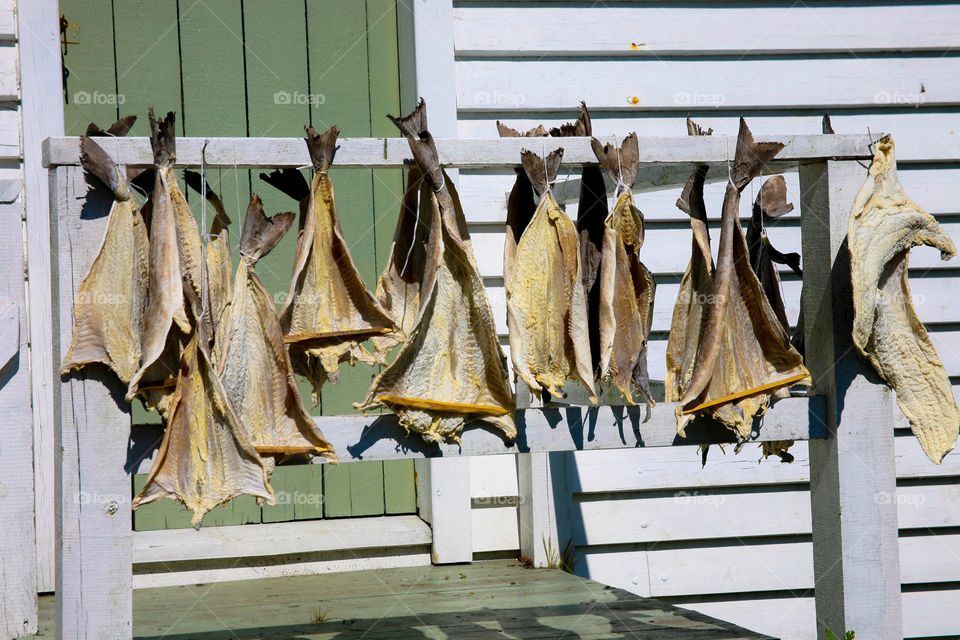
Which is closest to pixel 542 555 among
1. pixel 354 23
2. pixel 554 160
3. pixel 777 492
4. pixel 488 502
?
pixel 488 502

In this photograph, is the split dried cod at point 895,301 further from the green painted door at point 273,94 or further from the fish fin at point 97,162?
the green painted door at point 273,94

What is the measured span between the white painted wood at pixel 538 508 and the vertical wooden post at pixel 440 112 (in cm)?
25

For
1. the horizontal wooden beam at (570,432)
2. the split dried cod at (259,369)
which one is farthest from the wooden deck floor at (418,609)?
the split dried cod at (259,369)

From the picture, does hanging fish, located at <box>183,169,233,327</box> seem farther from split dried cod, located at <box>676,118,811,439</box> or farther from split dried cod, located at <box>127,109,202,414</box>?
split dried cod, located at <box>676,118,811,439</box>

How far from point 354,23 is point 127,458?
2.59 meters

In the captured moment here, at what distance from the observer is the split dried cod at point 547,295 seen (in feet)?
7.27

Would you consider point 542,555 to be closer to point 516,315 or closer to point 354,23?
point 516,315

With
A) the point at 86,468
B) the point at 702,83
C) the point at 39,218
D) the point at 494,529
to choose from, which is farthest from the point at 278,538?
the point at 702,83

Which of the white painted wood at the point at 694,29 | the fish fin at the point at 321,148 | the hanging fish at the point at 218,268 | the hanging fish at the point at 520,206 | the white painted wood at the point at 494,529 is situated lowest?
the white painted wood at the point at 494,529

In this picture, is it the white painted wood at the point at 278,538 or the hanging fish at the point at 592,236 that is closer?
the hanging fish at the point at 592,236

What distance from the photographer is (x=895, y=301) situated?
2324 mm

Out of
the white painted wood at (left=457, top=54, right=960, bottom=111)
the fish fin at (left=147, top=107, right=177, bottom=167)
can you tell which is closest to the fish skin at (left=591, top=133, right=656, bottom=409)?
the fish fin at (left=147, top=107, right=177, bottom=167)

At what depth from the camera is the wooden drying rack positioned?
203 centimetres

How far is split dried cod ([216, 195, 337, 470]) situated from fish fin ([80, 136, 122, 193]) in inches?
12.1
